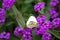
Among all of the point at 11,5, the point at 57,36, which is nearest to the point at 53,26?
the point at 57,36

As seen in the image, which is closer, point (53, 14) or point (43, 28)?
point (43, 28)

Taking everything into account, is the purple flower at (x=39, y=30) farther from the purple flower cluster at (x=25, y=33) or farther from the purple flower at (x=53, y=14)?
the purple flower at (x=53, y=14)

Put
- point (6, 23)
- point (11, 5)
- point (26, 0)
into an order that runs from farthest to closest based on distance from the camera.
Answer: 1. point (26, 0)
2. point (6, 23)
3. point (11, 5)

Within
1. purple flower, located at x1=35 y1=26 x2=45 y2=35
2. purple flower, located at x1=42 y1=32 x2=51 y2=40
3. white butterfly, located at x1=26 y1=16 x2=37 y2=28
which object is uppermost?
white butterfly, located at x1=26 y1=16 x2=37 y2=28

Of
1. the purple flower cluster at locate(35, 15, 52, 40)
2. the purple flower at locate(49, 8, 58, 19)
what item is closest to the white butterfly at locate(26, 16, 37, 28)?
the purple flower cluster at locate(35, 15, 52, 40)

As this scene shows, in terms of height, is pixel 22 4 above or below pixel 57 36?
above

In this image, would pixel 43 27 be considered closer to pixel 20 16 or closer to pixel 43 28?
pixel 43 28

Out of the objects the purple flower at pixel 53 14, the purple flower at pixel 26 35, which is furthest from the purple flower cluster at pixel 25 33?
the purple flower at pixel 53 14

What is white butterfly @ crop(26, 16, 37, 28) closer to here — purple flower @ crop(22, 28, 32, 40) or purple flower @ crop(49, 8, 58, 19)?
purple flower @ crop(22, 28, 32, 40)

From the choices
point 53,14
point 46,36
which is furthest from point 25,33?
point 53,14

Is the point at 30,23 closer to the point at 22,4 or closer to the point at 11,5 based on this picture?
the point at 11,5

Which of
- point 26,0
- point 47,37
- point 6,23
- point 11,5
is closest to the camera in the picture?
point 47,37
